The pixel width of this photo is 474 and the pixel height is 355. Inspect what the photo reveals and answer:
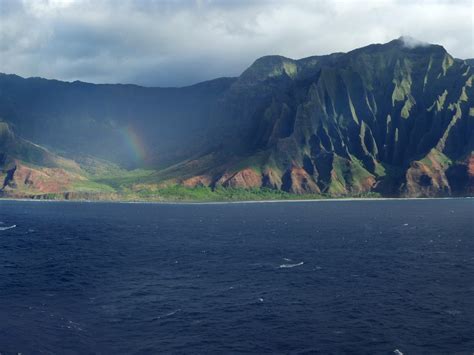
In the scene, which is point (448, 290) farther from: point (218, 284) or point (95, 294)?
point (95, 294)

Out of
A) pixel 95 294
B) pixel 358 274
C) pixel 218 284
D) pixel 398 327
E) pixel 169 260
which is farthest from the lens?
pixel 169 260

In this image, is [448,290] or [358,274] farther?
[358,274]

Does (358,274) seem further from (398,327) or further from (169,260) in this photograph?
(169,260)

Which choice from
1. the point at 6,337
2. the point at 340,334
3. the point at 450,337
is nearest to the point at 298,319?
the point at 340,334

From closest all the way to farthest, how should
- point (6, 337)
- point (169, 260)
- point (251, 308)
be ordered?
point (6, 337)
point (251, 308)
point (169, 260)

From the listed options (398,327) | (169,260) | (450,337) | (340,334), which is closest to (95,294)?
(169,260)

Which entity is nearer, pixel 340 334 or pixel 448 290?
pixel 340 334

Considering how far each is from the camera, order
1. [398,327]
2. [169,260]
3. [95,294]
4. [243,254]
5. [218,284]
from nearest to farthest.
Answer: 1. [398,327]
2. [95,294]
3. [218,284]
4. [169,260]
5. [243,254]

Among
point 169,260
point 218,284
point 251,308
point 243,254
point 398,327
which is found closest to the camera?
point 398,327
